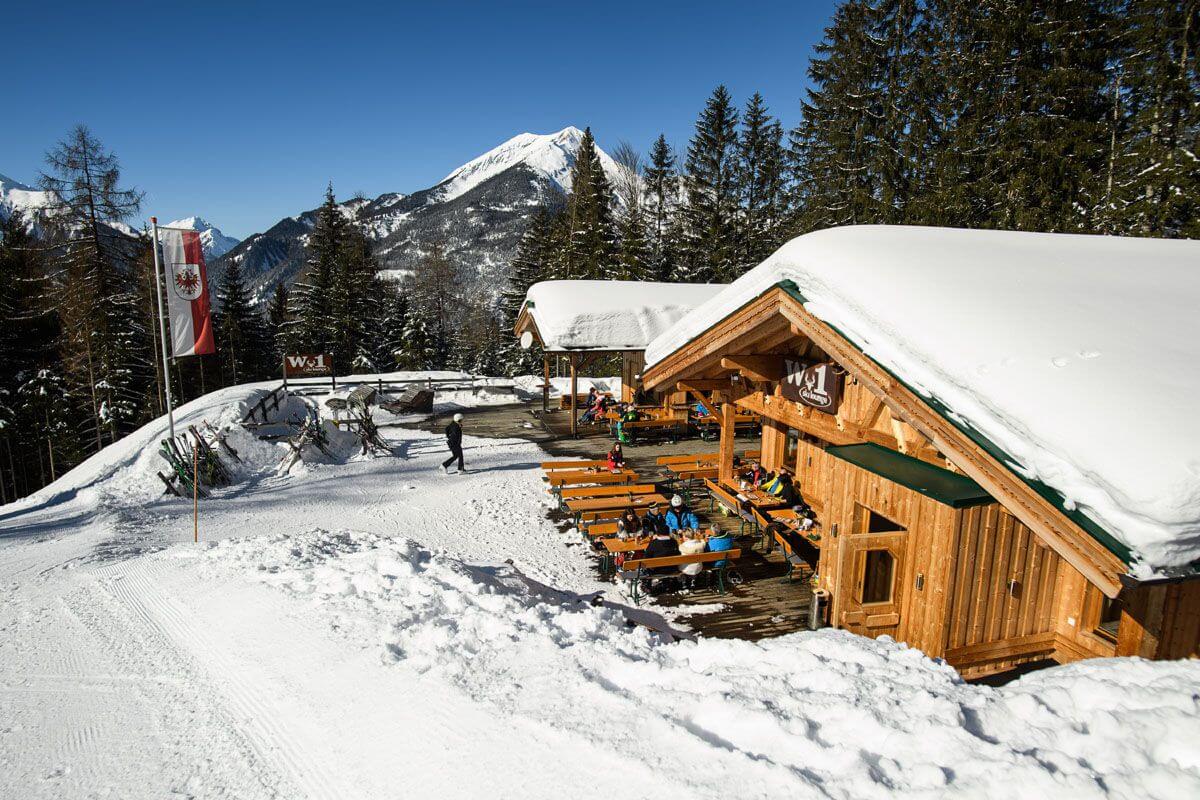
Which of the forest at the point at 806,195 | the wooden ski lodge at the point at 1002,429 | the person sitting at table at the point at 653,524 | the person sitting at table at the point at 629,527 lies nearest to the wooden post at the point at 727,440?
the person sitting at table at the point at 653,524

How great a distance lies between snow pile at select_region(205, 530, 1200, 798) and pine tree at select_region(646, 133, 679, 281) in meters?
39.5

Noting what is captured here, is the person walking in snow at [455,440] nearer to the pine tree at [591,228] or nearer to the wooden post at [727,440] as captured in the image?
the wooden post at [727,440]

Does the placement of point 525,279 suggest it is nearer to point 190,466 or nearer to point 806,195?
point 806,195

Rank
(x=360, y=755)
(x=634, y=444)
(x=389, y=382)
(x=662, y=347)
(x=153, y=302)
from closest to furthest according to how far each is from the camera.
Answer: (x=360, y=755) → (x=662, y=347) → (x=634, y=444) → (x=153, y=302) → (x=389, y=382)

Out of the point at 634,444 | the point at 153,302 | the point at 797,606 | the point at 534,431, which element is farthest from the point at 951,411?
the point at 153,302

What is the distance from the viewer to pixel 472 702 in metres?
4.58

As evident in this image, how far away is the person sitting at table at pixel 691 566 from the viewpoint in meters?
8.50

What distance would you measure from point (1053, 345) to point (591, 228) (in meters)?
38.2

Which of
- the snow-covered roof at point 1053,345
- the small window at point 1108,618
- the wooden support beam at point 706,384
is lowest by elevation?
the small window at point 1108,618

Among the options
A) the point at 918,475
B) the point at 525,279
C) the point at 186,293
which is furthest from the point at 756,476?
the point at 525,279

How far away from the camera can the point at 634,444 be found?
61.1ft

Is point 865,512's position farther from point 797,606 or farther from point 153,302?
point 153,302

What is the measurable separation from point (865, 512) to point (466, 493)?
9106 mm

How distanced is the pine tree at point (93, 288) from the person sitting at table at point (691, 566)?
1152 inches
